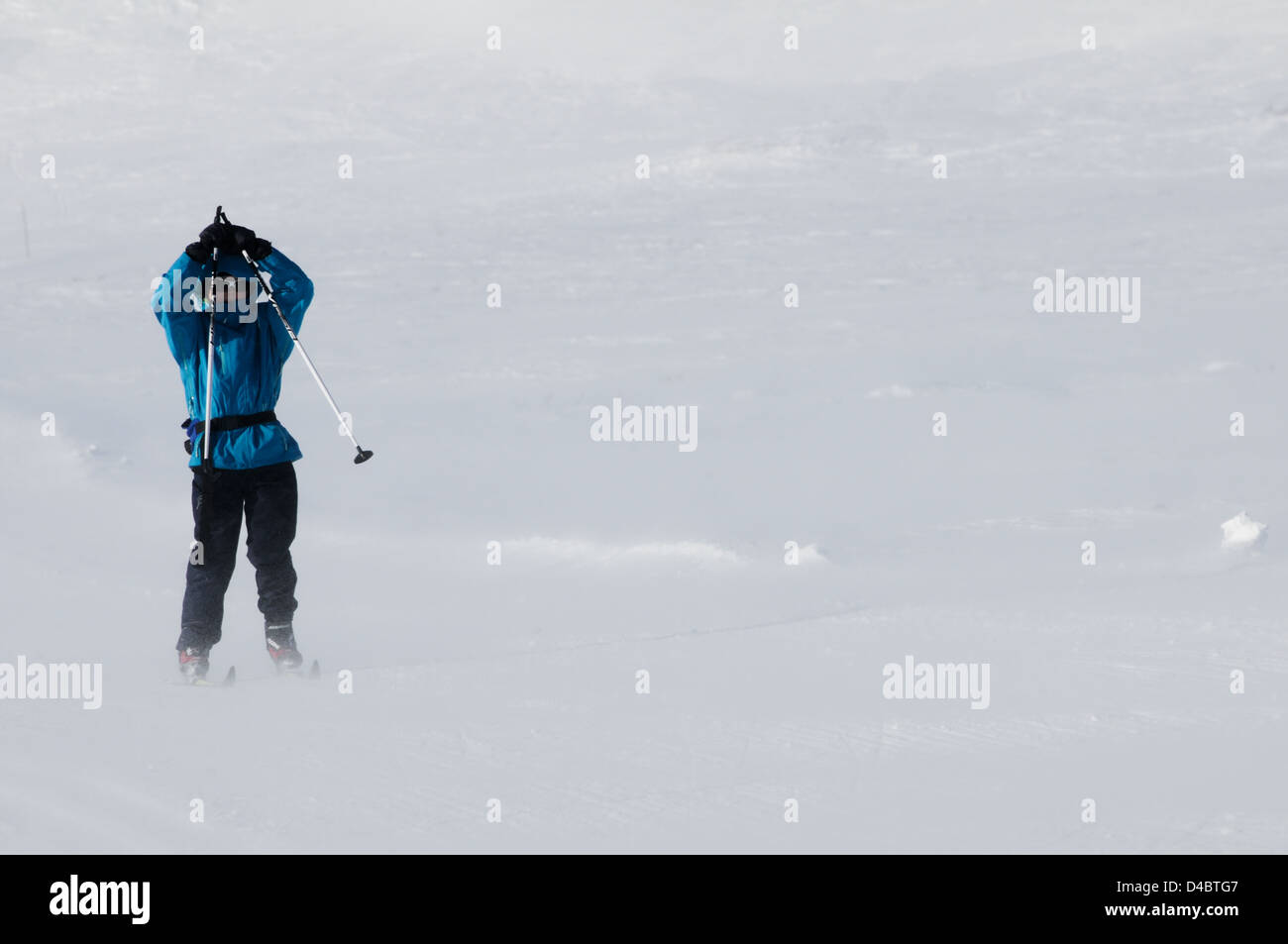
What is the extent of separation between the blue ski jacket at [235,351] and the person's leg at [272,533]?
75 mm

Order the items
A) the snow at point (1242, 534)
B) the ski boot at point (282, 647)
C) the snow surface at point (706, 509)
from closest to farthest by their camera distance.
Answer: the snow surface at point (706, 509) < the ski boot at point (282, 647) < the snow at point (1242, 534)

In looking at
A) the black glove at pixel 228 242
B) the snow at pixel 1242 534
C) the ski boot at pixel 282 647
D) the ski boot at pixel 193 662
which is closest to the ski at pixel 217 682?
the ski boot at pixel 193 662

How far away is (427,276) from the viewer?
48.8 ft

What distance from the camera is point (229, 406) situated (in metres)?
4.61

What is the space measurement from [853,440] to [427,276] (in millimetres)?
7328

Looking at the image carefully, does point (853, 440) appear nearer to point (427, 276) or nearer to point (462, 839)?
point (462, 839)

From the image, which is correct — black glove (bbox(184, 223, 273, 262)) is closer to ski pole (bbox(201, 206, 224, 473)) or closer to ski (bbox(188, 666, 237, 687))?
ski pole (bbox(201, 206, 224, 473))

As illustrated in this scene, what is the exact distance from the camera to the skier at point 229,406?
14.9 ft

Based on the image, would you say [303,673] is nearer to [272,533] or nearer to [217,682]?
[217,682]

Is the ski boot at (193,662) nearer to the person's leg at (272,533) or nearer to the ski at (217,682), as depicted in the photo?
the ski at (217,682)

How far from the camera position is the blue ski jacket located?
14.9 feet

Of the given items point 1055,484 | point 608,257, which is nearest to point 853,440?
point 1055,484

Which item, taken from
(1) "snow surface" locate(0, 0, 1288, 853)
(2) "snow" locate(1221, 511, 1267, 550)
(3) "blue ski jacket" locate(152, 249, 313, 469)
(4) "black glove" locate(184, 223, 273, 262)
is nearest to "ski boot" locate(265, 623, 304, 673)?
(1) "snow surface" locate(0, 0, 1288, 853)

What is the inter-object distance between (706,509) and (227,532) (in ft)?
10.7
